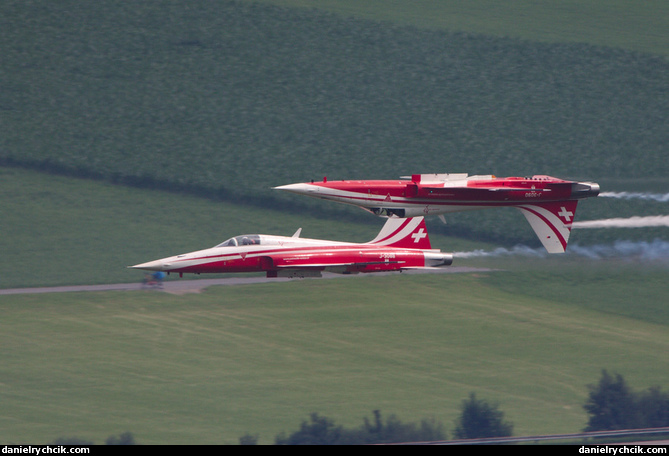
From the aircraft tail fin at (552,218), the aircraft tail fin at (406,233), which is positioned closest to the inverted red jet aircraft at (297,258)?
the aircraft tail fin at (406,233)

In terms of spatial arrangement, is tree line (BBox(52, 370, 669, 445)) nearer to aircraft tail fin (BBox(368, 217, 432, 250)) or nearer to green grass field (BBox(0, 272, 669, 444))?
green grass field (BBox(0, 272, 669, 444))

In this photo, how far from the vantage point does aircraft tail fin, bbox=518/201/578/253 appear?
72750 millimetres

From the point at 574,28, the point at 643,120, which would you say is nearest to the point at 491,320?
the point at 643,120

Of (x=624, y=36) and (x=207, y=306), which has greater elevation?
(x=624, y=36)

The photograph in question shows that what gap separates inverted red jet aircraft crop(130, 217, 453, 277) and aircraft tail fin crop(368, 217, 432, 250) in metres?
1.16

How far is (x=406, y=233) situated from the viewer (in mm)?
A: 71312

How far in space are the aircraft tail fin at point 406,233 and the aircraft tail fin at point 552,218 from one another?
7.70 meters

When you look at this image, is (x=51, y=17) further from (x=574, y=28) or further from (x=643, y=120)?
(x=643, y=120)

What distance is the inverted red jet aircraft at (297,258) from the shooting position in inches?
2675

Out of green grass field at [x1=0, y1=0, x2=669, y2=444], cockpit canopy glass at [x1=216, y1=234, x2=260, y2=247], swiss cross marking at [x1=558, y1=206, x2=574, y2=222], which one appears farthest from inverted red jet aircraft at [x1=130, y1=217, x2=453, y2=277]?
green grass field at [x1=0, y1=0, x2=669, y2=444]

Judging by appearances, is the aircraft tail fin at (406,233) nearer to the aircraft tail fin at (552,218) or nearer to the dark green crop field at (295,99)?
the aircraft tail fin at (552,218)

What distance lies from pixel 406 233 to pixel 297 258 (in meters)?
8.39
